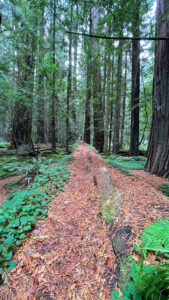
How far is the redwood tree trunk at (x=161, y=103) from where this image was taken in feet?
12.2

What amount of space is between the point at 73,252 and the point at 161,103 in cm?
441

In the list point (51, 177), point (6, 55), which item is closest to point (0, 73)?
point (6, 55)

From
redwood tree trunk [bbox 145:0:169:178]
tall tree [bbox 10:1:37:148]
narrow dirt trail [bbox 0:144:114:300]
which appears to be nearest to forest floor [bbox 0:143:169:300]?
narrow dirt trail [bbox 0:144:114:300]

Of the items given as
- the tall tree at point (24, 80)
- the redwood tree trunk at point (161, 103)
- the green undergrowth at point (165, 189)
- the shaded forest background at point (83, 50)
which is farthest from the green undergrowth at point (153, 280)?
the tall tree at point (24, 80)

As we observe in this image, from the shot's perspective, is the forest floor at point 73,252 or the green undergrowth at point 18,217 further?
the green undergrowth at point 18,217

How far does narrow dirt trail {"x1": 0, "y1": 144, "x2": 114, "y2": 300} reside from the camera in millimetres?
1022

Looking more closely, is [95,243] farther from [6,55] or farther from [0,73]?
[6,55]

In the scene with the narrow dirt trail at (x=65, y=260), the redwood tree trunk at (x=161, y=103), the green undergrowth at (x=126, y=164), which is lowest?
the narrow dirt trail at (x=65, y=260)

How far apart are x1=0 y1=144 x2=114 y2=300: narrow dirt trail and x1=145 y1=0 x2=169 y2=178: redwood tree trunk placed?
9.79 feet

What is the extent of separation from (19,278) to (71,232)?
0.65 m

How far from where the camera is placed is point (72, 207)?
2150 millimetres

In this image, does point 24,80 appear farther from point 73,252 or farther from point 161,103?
point 73,252

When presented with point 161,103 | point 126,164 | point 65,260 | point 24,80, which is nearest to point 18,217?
point 65,260

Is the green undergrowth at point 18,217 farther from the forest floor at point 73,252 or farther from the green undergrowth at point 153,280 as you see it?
the green undergrowth at point 153,280
